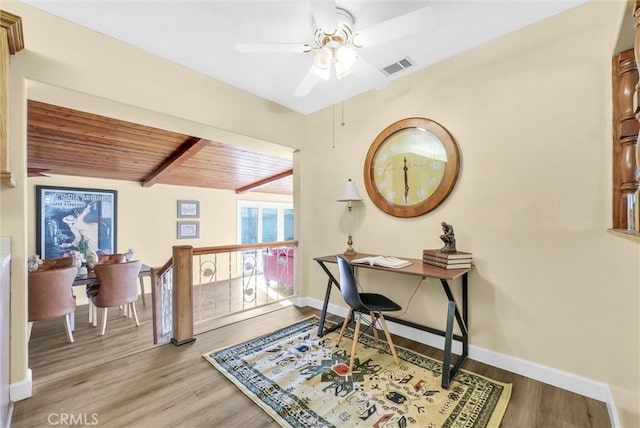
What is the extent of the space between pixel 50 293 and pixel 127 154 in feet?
6.65

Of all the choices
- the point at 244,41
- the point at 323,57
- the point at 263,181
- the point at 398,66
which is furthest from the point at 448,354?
the point at 263,181

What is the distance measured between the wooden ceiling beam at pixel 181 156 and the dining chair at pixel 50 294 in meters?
1.86

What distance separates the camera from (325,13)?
1445mm

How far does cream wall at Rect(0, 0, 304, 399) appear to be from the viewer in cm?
174

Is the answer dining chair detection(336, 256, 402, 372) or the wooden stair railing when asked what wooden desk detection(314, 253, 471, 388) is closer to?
dining chair detection(336, 256, 402, 372)

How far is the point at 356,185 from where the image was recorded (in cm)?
303

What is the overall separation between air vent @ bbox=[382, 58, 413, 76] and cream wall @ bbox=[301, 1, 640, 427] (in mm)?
164

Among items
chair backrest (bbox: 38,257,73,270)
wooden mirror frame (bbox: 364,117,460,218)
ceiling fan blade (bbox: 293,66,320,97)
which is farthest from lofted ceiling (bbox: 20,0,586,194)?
chair backrest (bbox: 38,257,73,270)

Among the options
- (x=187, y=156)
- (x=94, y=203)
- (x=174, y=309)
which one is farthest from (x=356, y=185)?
(x=94, y=203)

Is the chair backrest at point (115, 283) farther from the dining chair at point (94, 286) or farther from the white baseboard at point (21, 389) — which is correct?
the white baseboard at point (21, 389)

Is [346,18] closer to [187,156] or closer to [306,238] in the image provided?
[306,238]

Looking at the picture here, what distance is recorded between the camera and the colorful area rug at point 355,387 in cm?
156

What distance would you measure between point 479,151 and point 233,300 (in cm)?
425

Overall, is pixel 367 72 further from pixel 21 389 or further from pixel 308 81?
pixel 21 389
